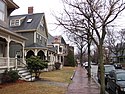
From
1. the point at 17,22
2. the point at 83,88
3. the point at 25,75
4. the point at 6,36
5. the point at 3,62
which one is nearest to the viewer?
the point at 83,88

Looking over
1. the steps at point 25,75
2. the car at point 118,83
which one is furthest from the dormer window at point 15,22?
the car at point 118,83

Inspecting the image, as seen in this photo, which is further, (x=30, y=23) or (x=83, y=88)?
(x=30, y=23)

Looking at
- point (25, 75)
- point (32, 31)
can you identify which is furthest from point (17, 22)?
point (25, 75)

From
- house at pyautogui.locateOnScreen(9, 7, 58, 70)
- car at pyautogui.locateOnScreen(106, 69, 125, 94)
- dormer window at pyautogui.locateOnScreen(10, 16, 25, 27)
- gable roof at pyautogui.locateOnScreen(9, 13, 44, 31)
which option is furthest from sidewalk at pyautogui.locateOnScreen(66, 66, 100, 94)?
dormer window at pyautogui.locateOnScreen(10, 16, 25, 27)

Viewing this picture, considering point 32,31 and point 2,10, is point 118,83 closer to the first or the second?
point 2,10

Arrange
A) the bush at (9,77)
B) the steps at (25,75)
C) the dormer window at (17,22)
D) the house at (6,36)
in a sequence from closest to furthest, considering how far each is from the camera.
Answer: the bush at (9,77), the house at (6,36), the steps at (25,75), the dormer window at (17,22)

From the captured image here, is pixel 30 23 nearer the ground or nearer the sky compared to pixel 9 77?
nearer the sky

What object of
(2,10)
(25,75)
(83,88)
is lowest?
(83,88)

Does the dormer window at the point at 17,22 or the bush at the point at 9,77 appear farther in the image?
the dormer window at the point at 17,22

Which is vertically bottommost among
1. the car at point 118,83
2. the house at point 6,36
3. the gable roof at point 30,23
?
the car at point 118,83

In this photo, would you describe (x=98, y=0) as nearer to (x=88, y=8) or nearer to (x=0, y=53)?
(x=88, y=8)

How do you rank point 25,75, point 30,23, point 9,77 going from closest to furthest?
point 9,77, point 25,75, point 30,23

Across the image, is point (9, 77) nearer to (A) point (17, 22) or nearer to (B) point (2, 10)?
(B) point (2, 10)

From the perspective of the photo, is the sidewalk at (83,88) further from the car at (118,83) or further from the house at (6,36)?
the house at (6,36)
